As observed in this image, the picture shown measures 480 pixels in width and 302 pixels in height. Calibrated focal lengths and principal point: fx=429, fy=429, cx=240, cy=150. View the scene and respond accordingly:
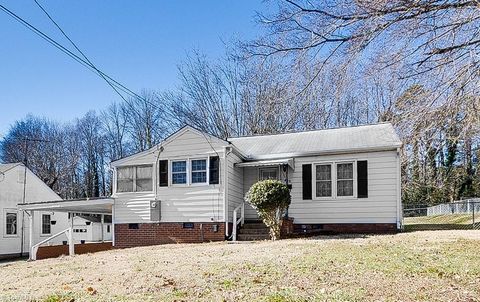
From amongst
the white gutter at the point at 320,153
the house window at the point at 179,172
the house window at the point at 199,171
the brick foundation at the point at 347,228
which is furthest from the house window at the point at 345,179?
the house window at the point at 179,172

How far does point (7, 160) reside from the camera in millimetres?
39875

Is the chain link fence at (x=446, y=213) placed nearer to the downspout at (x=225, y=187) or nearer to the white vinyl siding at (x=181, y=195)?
the downspout at (x=225, y=187)

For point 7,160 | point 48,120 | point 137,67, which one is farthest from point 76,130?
point 137,67

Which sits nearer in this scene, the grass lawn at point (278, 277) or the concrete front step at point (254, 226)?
the grass lawn at point (278, 277)

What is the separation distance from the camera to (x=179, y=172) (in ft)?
51.8

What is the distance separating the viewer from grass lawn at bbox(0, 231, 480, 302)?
5480mm

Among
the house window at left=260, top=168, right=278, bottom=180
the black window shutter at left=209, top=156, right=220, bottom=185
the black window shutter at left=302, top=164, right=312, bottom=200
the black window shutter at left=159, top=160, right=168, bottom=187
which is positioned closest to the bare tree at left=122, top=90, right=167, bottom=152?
the black window shutter at left=159, top=160, right=168, bottom=187

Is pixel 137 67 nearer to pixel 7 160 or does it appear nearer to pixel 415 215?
pixel 415 215

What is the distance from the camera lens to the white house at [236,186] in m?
14.8

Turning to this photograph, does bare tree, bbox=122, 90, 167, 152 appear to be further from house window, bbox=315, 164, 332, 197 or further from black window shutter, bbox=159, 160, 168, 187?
house window, bbox=315, 164, 332, 197

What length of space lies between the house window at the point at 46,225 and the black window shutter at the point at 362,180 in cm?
1906

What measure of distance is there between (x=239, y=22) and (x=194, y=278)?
214 inches

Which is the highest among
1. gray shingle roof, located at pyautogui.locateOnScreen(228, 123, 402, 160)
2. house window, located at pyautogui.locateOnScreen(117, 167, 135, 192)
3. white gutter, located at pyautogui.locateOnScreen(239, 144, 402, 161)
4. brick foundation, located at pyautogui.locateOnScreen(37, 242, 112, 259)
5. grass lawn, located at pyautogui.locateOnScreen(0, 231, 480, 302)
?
gray shingle roof, located at pyautogui.locateOnScreen(228, 123, 402, 160)

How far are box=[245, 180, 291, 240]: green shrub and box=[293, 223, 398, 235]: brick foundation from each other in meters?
2.11
